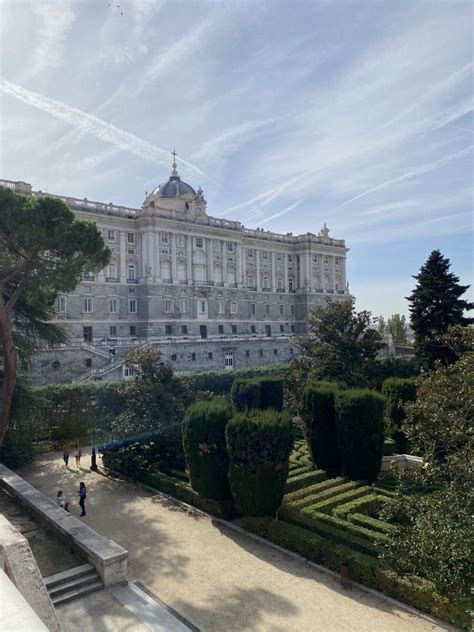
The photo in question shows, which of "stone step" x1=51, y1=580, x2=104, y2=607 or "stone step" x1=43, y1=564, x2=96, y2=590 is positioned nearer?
"stone step" x1=51, y1=580, x2=104, y2=607

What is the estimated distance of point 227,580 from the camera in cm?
1163

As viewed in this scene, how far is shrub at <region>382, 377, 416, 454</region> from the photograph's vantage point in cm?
2308

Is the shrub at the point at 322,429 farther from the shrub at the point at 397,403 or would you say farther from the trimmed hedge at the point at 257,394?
the shrub at the point at 397,403

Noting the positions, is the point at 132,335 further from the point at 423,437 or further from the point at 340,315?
the point at 423,437

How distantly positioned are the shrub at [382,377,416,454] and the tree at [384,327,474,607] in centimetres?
1198

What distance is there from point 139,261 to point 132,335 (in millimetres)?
9166

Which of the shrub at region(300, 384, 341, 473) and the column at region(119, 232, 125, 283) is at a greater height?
the column at region(119, 232, 125, 283)

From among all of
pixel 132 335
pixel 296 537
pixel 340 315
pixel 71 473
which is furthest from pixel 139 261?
pixel 296 537

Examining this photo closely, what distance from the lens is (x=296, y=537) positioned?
12969 mm

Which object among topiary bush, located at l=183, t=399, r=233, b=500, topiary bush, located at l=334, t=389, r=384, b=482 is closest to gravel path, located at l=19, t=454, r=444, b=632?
topiary bush, located at l=183, t=399, r=233, b=500

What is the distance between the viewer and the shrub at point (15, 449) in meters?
20.6

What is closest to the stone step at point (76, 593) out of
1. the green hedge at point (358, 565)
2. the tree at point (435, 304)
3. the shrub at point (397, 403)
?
the green hedge at point (358, 565)

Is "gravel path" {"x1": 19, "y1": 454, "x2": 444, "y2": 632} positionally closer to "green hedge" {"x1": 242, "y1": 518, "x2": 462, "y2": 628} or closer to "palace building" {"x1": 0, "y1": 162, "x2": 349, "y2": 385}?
"green hedge" {"x1": 242, "y1": 518, "x2": 462, "y2": 628}

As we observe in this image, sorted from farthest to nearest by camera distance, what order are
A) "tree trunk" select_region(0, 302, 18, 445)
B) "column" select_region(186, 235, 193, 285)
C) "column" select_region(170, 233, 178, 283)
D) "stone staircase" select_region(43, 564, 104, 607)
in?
"column" select_region(186, 235, 193, 285) < "column" select_region(170, 233, 178, 283) < "tree trunk" select_region(0, 302, 18, 445) < "stone staircase" select_region(43, 564, 104, 607)
